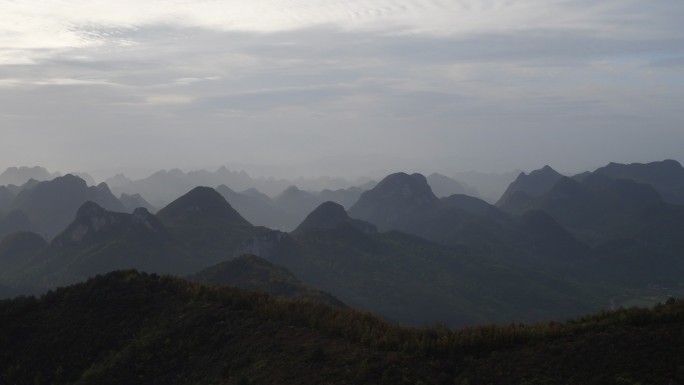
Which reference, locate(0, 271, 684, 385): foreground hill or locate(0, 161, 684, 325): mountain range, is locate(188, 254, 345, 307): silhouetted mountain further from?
locate(0, 161, 684, 325): mountain range

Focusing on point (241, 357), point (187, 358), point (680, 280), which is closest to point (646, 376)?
point (241, 357)

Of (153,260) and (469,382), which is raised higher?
(469,382)

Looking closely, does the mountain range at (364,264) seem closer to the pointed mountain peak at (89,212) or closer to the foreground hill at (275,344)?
the pointed mountain peak at (89,212)

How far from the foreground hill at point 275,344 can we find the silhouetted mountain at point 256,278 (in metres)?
35.9

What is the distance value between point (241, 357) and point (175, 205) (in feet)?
564

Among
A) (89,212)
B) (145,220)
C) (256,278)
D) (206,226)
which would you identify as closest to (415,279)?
(206,226)

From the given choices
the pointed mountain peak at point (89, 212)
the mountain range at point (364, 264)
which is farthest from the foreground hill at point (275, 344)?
the pointed mountain peak at point (89, 212)

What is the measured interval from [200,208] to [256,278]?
109268 mm

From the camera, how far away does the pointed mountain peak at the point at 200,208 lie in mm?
188000

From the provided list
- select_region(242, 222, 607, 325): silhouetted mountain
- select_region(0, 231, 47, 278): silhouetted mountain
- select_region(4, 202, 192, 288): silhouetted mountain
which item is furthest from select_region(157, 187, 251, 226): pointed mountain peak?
select_region(0, 231, 47, 278): silhouetted mountain

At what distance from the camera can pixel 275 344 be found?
1198 inches

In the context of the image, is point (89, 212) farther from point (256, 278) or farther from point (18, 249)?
point (256, 278)

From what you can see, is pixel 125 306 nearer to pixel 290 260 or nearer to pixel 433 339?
pixel 433 339

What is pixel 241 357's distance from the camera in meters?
30.0
